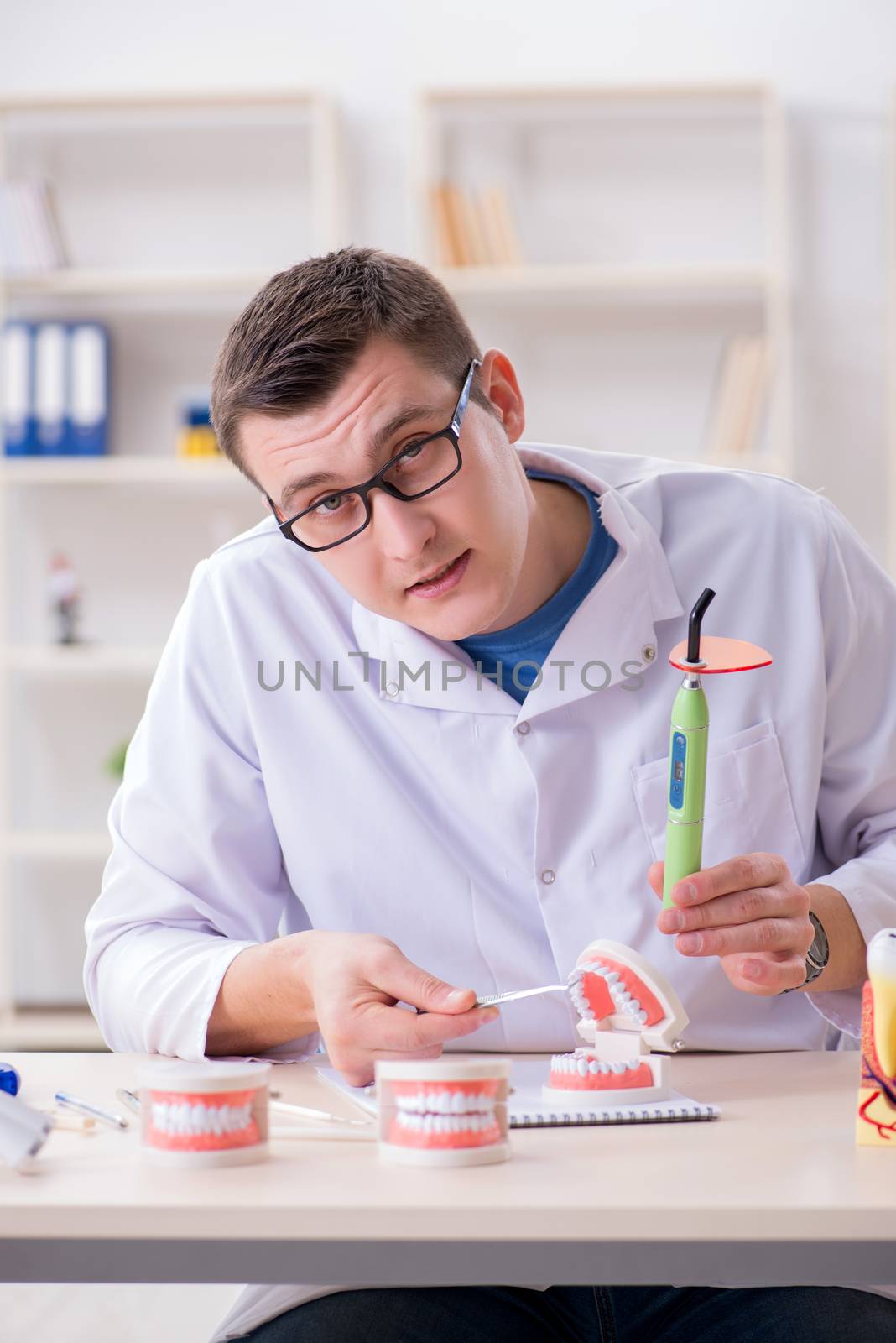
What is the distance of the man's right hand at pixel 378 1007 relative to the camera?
0.97 meters

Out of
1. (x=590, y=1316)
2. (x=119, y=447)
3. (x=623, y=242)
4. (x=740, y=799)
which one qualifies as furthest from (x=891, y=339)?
(x=590, y=1316)

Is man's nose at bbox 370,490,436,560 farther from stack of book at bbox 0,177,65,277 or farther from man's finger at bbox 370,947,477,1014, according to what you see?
stack of book at bbox 0,177,65,277

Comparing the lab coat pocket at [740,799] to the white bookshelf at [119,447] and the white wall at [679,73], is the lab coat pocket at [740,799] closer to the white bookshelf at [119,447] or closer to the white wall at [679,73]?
the white wall at [679,73]

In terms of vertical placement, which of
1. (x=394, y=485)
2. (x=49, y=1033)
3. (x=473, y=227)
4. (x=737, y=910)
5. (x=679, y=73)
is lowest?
(x=49, y=1033)

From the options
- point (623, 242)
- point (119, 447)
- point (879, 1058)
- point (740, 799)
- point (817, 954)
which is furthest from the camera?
point (119, 447)

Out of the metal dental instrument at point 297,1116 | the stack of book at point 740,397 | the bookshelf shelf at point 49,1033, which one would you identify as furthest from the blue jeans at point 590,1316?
the stack of book at point 740,397

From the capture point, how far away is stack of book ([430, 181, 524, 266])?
3.64 meters

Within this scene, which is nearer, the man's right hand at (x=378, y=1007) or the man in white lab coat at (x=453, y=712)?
the man's right hand at (x=378, y=1007)

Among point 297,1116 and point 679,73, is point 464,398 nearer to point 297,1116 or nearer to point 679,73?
point 297,1116

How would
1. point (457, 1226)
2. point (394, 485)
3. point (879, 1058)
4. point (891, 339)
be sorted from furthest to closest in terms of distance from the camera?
1. point (891, 339)
2. point (394, 485)
3. point (879, 1058)
4. point (457, 1226)

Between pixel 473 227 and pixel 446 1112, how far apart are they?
3175 mm

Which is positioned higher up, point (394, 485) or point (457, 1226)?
point (394, 485)

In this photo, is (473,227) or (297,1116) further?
(473,227)

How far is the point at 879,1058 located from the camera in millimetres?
865
